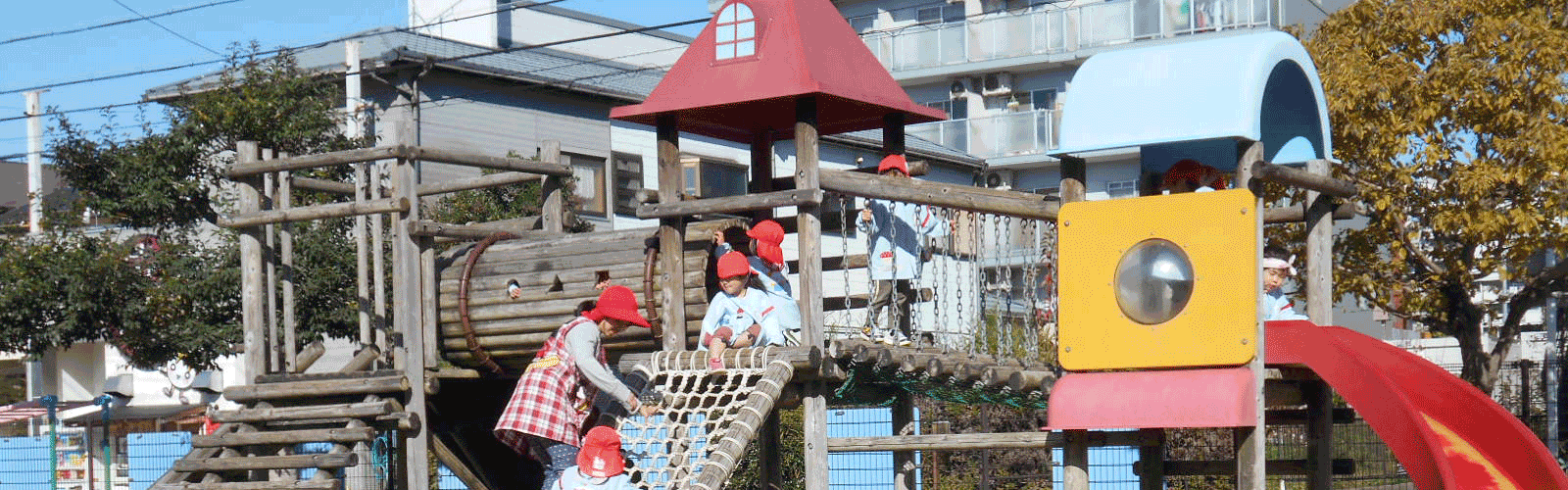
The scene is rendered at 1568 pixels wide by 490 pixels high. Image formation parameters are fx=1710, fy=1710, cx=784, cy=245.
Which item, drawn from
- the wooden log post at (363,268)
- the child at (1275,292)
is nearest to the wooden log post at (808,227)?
the child at (1275,292)

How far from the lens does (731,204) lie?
963 cm

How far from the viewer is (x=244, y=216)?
11.5 meters

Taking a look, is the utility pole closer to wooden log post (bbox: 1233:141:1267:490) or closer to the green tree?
the green tree

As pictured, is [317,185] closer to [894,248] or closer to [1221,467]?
[894,248]

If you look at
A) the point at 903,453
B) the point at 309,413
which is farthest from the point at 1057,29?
the point at 309,413

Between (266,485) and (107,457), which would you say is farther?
(107,457)

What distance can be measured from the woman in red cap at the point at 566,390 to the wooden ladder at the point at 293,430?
→ 5.51 feet

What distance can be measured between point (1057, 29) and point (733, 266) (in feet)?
88.8

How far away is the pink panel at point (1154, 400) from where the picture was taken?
7.48 metres

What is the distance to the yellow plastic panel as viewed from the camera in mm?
7562

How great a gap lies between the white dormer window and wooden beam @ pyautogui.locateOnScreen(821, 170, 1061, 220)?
989mm

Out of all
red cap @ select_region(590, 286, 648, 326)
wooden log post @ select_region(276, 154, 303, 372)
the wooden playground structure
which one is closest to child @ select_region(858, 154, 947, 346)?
the wooden playground structure

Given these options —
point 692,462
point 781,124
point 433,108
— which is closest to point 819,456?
point 692,462

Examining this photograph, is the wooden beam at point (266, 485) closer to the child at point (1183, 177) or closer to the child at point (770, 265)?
the child at point (770, 265)
